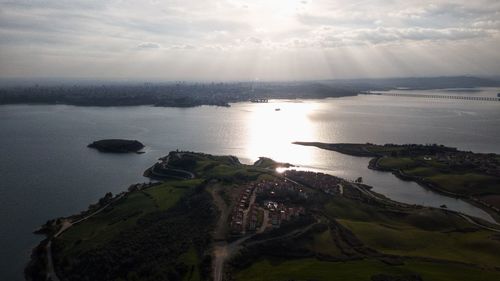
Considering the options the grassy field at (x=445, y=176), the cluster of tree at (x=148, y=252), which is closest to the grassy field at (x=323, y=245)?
the cluster of tree at (x=148, y=252)

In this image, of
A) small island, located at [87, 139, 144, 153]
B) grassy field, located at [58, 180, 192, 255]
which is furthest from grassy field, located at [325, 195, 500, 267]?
small island, located at [87, 139, 144, 153]

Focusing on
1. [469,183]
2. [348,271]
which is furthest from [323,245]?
[469,183]

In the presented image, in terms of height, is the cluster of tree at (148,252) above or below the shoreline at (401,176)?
below

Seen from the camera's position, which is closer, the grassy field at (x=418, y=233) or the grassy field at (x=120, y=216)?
the grassy field at (x=418, y=233)

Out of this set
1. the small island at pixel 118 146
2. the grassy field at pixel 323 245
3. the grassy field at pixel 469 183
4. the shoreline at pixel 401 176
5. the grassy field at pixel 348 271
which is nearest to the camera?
the grassy field at pixel 348 271

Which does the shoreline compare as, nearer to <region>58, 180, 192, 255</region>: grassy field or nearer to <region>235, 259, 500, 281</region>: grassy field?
<region>235, 259, 500, 281</region>: grassy field

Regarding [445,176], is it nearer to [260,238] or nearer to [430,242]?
[430,242]

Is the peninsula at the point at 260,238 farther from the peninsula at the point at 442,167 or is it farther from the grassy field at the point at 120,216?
the peninsula at the point at 442,167
